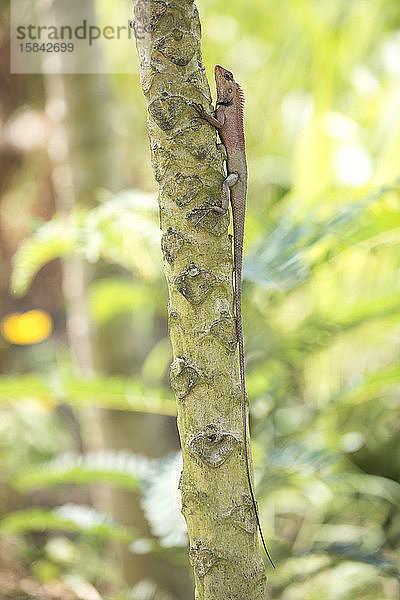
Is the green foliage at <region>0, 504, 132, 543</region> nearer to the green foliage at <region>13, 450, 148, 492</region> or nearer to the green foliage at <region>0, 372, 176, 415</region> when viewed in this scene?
the green foliage at <region>13, 450, 148, 492</region>

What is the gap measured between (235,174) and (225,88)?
0.28 meters

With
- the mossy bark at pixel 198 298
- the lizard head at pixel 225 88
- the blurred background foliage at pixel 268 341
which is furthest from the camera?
the blurred background foliage at pixel 268 341

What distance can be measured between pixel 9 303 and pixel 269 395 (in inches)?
124

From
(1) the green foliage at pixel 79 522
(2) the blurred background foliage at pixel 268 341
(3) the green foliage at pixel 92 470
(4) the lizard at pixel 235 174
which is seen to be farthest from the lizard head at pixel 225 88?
(1) the green foliage at pixel 79 522

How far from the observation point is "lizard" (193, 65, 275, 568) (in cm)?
75

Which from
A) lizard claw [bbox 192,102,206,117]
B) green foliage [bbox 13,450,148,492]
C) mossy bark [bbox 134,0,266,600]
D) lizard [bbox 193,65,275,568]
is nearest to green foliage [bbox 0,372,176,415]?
green foliage [bbox 13,450,148,492]

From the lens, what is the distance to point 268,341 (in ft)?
6.08

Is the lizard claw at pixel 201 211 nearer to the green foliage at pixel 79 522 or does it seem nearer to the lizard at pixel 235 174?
the lizard at pixel 235 174

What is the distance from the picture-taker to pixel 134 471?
1.64 meters

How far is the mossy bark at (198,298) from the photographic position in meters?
0.73

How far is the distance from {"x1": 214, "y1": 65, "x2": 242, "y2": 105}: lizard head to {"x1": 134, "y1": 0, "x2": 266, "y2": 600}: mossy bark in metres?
0.38

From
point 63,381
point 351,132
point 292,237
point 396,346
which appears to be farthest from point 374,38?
point 63,381

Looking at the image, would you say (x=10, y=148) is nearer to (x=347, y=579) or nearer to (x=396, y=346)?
(x=396, y=346)

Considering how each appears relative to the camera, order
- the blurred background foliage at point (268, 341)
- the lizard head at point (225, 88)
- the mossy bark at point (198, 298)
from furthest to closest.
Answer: the blurred background foliage at point (268, 341)
the lizard head at point (225, 88)
the mossy bark at point (198, 298)
